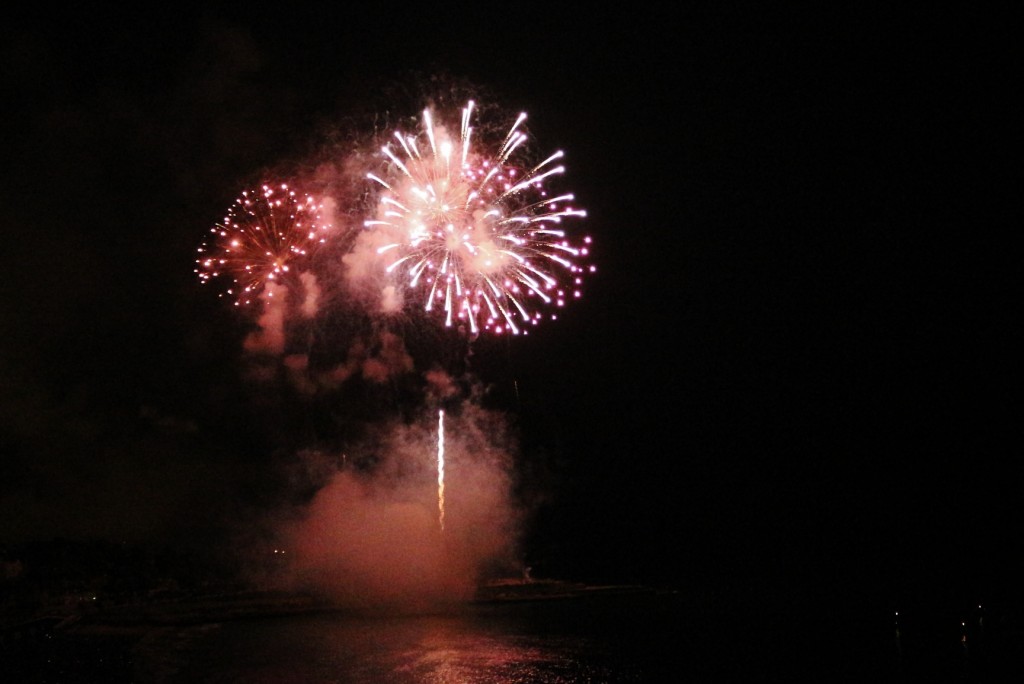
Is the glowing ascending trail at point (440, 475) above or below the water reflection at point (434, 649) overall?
above

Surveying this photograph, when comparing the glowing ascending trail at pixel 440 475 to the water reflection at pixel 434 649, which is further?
the glowing ascending trail at pixel 440 475

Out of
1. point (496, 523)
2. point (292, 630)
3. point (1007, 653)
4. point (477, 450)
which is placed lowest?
point (1007, 653)

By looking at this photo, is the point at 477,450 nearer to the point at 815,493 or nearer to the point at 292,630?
the point at 292,630

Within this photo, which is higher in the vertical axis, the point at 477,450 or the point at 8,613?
the point at 477,450

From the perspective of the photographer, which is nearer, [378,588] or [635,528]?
[378,588]

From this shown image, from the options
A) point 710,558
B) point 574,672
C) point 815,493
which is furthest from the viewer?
point 815,493

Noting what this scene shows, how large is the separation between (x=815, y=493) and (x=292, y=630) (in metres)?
20.3

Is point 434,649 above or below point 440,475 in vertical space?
below

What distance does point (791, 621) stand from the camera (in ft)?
49.1

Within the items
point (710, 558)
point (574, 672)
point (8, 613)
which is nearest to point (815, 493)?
point (710, 558)

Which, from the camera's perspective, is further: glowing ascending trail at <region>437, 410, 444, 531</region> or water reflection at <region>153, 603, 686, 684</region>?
glowing ascending trail at <region>437, 410, 444, 531</region>

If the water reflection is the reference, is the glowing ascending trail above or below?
above

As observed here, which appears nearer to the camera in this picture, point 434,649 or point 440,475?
point 434,649

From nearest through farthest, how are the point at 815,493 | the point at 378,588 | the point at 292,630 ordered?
1. the point at 292,630
2. the point at 378,588
3. the point at 815,493
